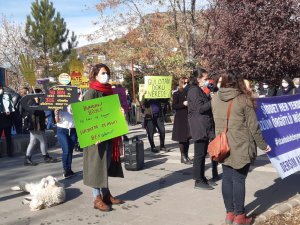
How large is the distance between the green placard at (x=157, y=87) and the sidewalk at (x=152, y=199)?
2.41 m

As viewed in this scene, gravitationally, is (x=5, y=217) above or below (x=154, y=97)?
below

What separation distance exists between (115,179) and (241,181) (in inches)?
116

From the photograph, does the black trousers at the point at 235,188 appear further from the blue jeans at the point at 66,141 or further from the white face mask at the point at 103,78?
the blue jeans at the point at 66,141

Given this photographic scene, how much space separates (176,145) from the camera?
10.8 meters

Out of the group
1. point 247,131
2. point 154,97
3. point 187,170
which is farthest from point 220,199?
point 154,97

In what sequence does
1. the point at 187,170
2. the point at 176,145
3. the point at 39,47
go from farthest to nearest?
the point at 39,47, the point at 176,145, the point at 187,170

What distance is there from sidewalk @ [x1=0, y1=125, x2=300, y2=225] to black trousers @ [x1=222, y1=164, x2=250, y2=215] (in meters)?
0.32

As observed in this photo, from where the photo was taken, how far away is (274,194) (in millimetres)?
5738

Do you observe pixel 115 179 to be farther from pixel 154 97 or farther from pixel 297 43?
pixel 297 43

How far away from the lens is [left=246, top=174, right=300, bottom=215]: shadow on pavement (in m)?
5.16

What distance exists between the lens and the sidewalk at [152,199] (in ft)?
16.1

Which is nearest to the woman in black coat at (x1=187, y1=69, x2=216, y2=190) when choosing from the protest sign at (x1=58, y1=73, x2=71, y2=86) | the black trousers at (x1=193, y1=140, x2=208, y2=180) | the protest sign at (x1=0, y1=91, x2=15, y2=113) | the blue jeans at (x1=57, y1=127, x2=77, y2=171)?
the black trousers at (x1=193, y1=140, x2=208, y2=180)

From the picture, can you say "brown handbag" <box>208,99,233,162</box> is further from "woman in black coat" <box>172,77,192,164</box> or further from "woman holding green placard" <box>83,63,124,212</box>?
"woman in black coat" <box>172,77,192,164</box>

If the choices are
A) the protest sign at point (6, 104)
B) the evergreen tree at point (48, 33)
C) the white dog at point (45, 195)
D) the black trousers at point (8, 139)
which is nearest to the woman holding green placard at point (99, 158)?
the white dog at point (45, 195)
